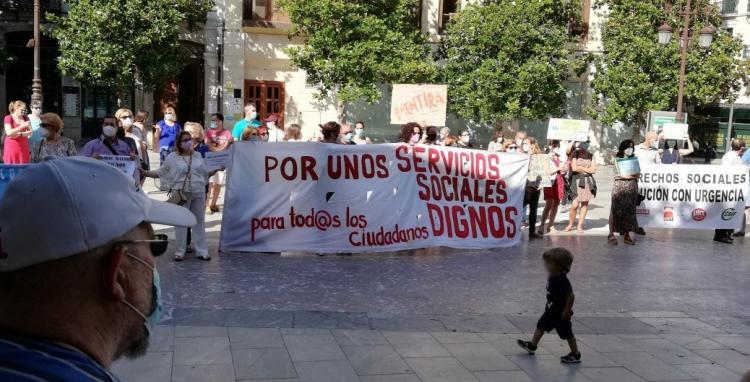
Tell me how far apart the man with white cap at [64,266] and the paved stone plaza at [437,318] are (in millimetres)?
3562

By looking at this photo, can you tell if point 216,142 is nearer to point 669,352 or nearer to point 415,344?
point 415,344

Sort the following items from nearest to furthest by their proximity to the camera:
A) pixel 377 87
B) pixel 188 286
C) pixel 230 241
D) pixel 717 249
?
1. pixel 188 286
2. pixel 230 241
3. pixel 717 249
4. pixel 377 87

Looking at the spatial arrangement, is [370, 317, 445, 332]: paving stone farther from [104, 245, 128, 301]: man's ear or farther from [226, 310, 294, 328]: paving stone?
[104, 245, 128, 301]: man's ear

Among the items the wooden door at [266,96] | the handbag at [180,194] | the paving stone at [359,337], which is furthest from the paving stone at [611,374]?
the wooden door at [266,96]

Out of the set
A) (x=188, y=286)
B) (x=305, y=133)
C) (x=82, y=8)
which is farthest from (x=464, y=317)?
(x=305, y=133)

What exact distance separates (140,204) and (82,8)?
22.9 m

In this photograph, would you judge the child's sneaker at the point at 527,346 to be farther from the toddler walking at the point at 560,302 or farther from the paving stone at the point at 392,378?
the paving stone at the point at 392,378

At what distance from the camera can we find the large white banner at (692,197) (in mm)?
12266

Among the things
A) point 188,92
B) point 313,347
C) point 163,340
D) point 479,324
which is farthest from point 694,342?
point 188,92

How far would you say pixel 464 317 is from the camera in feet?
22.8

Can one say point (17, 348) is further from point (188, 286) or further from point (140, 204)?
point (188, 286)

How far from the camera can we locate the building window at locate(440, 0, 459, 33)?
28391 mm

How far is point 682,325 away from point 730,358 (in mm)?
1012

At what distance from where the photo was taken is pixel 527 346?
585 cm
